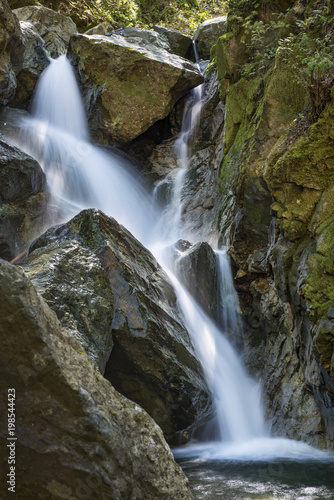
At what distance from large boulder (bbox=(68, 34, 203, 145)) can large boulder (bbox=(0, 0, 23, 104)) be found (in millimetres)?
2682

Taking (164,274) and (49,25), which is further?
(49,25)

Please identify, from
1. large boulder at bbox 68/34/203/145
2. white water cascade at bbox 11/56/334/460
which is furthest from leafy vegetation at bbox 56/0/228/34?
large boulder at bbox 68/34/203/145

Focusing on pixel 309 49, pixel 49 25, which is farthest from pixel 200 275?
pixel 49 25

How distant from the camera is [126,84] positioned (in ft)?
41.9

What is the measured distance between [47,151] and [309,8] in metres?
7.91

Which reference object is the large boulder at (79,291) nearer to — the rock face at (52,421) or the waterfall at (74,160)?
the rock face at (52,421)

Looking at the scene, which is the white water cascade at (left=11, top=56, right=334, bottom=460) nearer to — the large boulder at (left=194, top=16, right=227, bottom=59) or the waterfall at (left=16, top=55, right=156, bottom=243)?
the waterfall at (left=16, top=55, right=156, bottom=243)

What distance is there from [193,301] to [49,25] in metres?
15.2

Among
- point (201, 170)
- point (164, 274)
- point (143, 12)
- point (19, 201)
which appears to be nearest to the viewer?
point (164, 274)

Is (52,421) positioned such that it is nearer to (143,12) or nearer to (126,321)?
(126,321)

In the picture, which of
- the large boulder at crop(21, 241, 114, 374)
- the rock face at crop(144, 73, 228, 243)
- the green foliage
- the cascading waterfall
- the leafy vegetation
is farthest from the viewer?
the leafy vegetation

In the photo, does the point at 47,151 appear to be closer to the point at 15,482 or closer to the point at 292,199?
the point at 292,199

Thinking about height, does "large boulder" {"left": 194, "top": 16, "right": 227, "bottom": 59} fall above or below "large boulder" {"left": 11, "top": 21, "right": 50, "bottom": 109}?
above

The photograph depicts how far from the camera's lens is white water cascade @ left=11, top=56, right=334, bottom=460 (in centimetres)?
642
